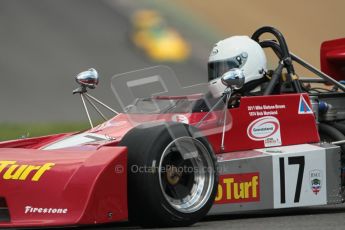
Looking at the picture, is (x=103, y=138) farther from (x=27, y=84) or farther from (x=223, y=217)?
(x=27, y=84)

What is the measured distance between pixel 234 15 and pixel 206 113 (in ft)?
26.5

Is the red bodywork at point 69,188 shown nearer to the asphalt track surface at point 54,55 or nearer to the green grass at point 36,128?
the green grass at point 36,128

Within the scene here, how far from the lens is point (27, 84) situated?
17234mm

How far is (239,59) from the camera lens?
8781 mm

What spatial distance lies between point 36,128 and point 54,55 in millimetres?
2000

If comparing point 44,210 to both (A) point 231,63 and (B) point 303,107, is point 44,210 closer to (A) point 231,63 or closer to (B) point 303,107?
(B) point 303,107

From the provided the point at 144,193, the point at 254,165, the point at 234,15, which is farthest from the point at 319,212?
the point at 234,15

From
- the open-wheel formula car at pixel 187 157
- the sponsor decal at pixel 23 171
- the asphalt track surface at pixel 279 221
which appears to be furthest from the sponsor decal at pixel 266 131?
the sponsor decal at pixel 23 171

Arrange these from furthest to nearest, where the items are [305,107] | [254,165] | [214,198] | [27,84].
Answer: [27,84]
[305,107]
[254,165]
[214,198]

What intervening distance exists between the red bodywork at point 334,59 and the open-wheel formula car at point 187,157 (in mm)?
356

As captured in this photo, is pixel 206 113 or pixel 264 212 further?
pixel 264 212

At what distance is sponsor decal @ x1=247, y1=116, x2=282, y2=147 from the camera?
7.95 metres

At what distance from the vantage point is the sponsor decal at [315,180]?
8070 millimetres

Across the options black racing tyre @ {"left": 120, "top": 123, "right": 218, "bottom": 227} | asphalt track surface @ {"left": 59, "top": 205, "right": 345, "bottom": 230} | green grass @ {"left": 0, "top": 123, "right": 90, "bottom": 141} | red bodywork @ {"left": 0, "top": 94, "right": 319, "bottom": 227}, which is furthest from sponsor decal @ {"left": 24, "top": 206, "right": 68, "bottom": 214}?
green grass @ {"left": 0, "top": 123, "right": 90, "bottom": 141}
